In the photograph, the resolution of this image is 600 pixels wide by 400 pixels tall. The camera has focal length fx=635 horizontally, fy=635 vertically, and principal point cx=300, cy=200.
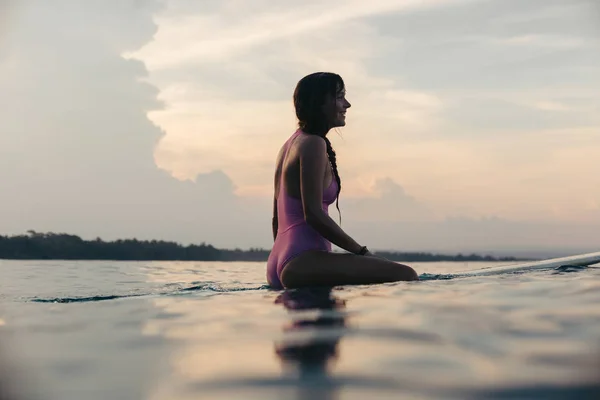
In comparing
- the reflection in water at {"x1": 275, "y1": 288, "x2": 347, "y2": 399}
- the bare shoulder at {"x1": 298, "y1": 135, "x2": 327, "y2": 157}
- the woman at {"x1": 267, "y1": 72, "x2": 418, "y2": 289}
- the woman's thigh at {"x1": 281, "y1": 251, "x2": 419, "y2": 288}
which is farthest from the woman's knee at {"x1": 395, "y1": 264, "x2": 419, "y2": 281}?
the reflection in water at {"x1": 275, "y1": 288, "x2": 347, "y2": 399}

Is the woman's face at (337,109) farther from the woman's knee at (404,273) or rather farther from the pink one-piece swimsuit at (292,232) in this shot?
the woman's knee at (404,273)

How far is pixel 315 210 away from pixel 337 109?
88 centimetres

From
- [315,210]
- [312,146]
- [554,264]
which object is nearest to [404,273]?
[315,210]

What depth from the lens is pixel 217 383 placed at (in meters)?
1.95

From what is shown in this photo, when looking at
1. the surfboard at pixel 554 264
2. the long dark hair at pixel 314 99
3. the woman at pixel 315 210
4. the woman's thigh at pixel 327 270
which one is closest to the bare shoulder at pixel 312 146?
the woman at pixel 315 210

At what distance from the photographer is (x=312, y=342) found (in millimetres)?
2469

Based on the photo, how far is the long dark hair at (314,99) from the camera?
491cm

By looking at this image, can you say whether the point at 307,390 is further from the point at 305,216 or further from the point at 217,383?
the point at 305,216

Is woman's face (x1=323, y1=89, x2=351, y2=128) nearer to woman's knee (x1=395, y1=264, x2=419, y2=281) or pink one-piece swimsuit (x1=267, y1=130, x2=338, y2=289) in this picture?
pink one-piece swimsuit (x1=267, y1=130, x2=338, y2=289)

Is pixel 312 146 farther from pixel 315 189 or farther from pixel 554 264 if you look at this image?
pixel 554 264

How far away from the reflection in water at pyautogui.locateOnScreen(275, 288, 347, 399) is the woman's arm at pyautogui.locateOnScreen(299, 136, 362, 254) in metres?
0.81

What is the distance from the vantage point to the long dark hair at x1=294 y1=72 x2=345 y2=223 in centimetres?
491

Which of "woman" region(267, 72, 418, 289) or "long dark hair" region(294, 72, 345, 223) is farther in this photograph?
"long dark hair" region(294, 72, 345, 223)

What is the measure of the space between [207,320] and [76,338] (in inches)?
25.7
